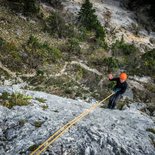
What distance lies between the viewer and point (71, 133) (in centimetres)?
994

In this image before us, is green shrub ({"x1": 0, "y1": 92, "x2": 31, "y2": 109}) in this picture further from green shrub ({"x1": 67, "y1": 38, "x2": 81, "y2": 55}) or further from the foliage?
the foliage

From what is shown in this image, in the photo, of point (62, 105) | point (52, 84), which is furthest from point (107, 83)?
point (62, 105)

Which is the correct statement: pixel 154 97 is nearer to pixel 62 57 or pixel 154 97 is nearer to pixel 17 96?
pixel 62 57

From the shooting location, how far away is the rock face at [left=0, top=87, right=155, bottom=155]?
8.94m

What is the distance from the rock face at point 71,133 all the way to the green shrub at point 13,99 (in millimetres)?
323

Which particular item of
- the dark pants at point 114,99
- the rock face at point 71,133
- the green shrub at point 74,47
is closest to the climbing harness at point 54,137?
the rock face at point 71,133

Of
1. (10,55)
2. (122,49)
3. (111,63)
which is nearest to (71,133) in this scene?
(10,55)

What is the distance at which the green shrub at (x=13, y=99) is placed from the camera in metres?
12.0

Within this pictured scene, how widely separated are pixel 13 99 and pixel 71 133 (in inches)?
150

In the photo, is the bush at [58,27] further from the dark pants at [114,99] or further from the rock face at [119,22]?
the dark pants at [114,99]

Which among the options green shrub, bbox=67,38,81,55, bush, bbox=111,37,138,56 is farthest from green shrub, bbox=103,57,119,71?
bush, bbox=111,37,138,56

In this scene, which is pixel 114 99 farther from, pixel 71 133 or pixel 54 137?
pixel 54 137

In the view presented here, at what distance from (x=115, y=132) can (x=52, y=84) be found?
10611mm

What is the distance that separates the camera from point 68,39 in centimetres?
3058
